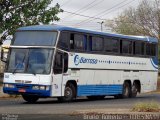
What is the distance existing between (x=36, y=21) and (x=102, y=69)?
640 inches

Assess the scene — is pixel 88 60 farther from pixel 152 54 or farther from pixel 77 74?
pixel 152 54

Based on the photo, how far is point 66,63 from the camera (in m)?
24.8

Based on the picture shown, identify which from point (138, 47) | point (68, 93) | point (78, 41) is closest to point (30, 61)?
point (68, 93)

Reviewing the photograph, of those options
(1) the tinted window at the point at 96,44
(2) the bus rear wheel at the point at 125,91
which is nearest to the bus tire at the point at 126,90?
(2) the bus rear wheel at the point at 125,91

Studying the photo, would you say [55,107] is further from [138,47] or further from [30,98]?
[138,47]

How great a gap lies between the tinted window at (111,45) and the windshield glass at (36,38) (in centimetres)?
447

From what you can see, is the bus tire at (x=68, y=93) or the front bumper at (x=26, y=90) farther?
the bus tire at (x=68, y=93)

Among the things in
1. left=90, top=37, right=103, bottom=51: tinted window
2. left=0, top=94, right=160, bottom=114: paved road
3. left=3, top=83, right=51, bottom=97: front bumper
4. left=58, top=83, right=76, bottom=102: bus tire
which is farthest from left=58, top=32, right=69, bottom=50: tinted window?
left=0, top=94, right=160, bottom=114: paved road

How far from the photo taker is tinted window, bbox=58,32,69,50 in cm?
2431

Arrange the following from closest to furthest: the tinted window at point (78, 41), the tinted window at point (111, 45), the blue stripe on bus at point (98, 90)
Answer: the tinted window at point (78, 41)
the blue stripe on bus at point (98, 90)
the tinted window at point (111, 45)

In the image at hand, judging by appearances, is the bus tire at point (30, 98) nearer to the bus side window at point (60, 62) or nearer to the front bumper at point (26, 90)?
the front bumper at point (26, 90)

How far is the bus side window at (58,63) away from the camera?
24.1 m

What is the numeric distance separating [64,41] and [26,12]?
18.8 meters

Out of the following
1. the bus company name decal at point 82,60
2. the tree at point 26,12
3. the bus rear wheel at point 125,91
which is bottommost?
the bus rear wheel at point 125,91
